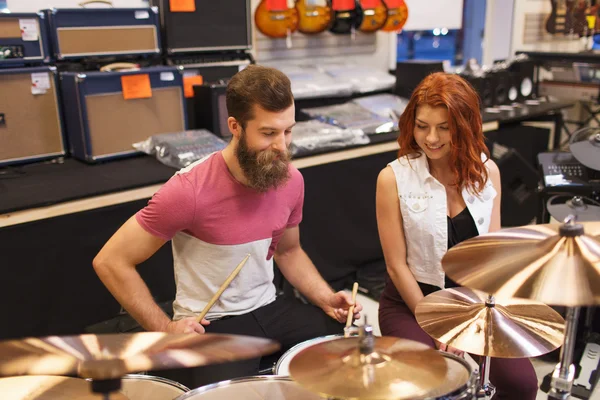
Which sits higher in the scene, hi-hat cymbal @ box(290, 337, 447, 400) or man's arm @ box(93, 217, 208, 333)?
hi-hat cymbal @ box(290, 337, 447, 400)

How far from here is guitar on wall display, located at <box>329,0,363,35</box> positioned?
12.3 ft

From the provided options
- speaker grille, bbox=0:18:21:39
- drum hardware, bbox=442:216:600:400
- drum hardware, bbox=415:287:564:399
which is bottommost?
drum hardware, bbox=415:287:564:399

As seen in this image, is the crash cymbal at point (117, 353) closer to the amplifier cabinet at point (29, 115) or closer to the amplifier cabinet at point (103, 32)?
the amplifier cabinet at point (29, 115)

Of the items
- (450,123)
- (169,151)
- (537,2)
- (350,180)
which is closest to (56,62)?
(169,151)

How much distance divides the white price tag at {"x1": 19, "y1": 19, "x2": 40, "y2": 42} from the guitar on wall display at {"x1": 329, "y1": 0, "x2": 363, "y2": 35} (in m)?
1.87

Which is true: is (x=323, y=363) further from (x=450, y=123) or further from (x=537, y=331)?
(x=450, y=123)

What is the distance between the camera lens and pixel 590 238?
3.53ft

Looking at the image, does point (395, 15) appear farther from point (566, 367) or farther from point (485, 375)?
point (566, 367)

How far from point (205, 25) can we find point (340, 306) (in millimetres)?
1992

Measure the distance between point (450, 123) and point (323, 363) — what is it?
1.00 meters

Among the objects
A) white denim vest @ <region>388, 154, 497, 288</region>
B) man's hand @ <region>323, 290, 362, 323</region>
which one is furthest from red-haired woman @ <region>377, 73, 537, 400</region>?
man's hand @ <region>323, 290, 362, 323</region>

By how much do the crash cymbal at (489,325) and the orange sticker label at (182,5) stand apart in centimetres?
216

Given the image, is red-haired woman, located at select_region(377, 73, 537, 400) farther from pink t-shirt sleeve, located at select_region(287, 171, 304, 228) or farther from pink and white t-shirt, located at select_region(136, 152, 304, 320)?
pink and white t-shirt, located at select_region(136, 152, 304, 320)

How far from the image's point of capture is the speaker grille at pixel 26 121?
2.54 meters
